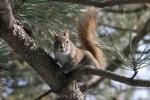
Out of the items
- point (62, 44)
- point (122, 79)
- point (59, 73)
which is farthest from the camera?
point (62, 44)

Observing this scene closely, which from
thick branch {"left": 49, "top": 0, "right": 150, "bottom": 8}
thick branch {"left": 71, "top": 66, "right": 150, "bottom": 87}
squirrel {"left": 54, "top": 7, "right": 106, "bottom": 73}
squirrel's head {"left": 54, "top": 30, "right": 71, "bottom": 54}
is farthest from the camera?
squirrel's head {"left": 54, "top": 30, "right": 71, "bottom": 54}

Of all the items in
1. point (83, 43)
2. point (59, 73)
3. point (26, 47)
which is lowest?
point (83, 43)

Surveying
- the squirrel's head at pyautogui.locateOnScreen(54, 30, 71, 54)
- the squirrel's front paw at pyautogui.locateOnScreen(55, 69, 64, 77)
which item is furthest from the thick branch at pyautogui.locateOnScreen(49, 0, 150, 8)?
the squirrel's front paw at pyautogui.locateOnScreen(55, 69, 64, 77)

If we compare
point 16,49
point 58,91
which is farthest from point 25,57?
point 58,91

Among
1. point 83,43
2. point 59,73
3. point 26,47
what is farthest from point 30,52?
point 83,43

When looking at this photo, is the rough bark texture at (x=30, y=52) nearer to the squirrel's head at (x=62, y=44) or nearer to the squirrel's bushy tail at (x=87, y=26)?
the squirrel's bushy tail at (x=87, y=26)

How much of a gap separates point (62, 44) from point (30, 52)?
596 millimetres

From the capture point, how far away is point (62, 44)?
6.51 feet

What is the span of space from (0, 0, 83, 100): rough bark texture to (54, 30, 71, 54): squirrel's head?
468mm

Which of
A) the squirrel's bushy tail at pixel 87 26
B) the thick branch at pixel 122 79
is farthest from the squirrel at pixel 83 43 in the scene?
the thick branch at pixel 122 79

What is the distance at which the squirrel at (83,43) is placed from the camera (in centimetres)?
178

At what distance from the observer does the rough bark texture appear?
4.30ft

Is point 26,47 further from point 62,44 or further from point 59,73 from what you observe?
point 62,44

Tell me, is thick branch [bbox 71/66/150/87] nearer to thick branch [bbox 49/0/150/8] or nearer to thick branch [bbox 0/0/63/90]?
thick branch [bbox 0/0/63/90]
